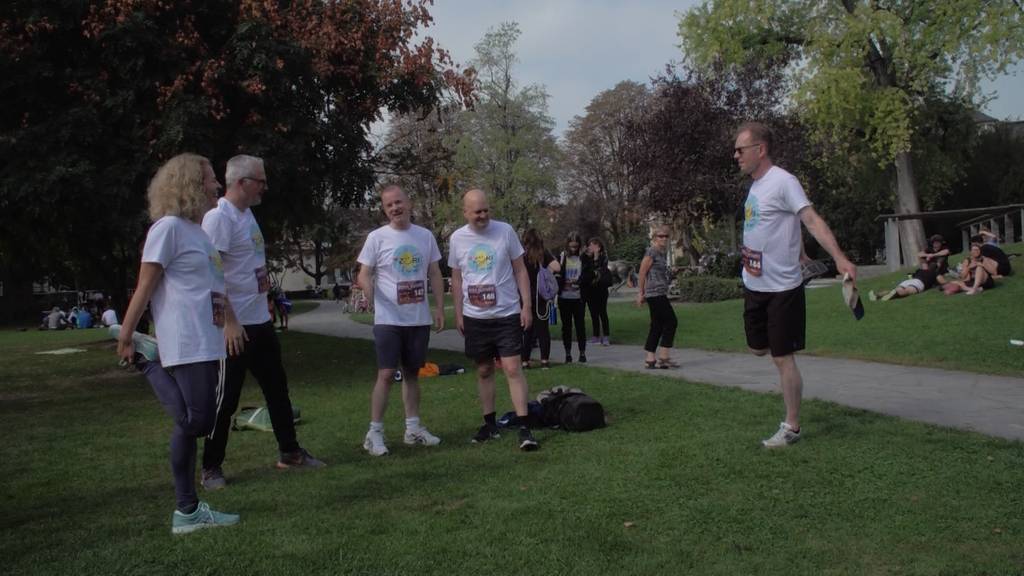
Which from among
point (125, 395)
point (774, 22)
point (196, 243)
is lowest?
point (125, 395)

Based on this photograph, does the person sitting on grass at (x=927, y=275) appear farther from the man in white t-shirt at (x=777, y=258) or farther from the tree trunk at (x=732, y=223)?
the tree trunk at (x=732, y=223)

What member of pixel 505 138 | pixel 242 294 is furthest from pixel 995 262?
pixel 505 138

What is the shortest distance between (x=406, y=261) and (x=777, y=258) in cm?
267

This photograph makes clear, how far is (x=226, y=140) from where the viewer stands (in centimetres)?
1184

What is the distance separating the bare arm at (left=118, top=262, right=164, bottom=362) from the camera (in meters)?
4.26

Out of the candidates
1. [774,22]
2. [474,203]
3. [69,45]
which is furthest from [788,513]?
[774,22]

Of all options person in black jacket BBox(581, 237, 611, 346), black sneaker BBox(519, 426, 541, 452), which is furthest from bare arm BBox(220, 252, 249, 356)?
person in black jacket BBox(581, 237, 611, 346)

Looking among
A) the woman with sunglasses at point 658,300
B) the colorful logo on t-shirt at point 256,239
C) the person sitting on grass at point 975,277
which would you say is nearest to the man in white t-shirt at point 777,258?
the colorful logo on t-shirt at point 256,239

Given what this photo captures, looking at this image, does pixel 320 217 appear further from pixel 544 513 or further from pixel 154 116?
pixel 544 513

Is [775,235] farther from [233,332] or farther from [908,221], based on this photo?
[908,221]

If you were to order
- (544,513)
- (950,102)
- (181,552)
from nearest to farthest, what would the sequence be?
(181,552) < (544,513) < (950,102)

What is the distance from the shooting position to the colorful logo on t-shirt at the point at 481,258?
6.44 m

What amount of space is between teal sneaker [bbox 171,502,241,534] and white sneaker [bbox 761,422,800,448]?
3.46 metres

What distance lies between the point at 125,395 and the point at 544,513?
27.9 feet
